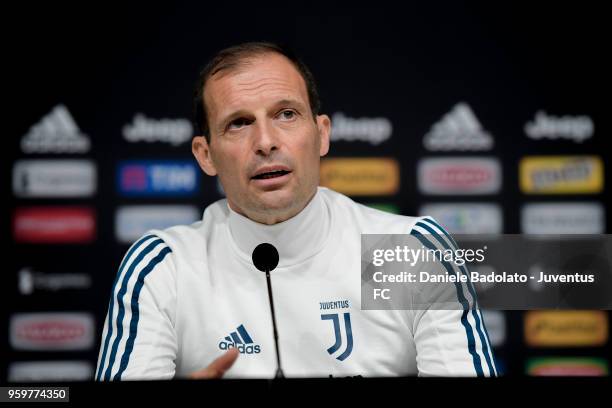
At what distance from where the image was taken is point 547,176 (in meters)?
2.42

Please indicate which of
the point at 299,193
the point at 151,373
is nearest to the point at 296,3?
the point at 299,193

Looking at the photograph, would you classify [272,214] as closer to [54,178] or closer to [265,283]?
[265,283]

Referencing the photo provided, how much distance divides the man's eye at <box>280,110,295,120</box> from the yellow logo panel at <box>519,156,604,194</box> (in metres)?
1.36

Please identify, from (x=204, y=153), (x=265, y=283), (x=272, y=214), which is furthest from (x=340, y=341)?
(x=204, y=153)

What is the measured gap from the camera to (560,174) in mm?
2420

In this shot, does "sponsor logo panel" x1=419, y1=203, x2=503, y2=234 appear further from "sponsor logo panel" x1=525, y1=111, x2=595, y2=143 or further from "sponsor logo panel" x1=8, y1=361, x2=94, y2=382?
"sponsor logo panel" x1=8, y1=361, x2=94, y2=382

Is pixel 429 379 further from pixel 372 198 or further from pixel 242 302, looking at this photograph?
pixel 372 198

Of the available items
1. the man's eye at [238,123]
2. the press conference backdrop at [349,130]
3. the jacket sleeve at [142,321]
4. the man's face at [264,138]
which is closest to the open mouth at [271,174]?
the man's face at [264,138]

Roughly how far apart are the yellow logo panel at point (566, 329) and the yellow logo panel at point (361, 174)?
0.77 meters

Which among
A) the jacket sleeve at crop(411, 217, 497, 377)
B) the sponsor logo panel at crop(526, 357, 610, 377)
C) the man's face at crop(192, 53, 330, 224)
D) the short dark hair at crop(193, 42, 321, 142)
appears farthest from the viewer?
the sponsor logo panel at crop(526, 357, 610, 377)

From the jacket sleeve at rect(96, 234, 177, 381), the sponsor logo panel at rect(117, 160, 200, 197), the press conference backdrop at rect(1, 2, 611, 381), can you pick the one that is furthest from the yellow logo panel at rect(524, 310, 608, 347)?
the jacket sleeve at rect(96, 234, 177, 381)

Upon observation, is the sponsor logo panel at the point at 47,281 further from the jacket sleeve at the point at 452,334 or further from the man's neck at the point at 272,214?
the jacket sleeve at the point at 452,334

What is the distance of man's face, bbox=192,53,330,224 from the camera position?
1.27 metres

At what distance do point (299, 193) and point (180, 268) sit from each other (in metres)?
0.28
